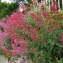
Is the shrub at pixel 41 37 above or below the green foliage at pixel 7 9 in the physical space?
above

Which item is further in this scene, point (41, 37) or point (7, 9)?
point (7, 9)

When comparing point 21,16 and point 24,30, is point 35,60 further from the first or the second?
point 21,16

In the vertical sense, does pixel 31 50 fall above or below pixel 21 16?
below

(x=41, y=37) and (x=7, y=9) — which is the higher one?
(x=41, y=37)

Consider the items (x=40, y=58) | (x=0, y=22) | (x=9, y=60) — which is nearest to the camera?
(x=40, y=58)

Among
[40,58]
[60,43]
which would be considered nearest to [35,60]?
[40,58]

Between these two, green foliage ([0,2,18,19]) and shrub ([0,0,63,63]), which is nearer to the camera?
shrub ([0,0,63,63])

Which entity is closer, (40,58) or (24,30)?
(40,58)

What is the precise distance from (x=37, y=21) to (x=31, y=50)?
0.65 meters

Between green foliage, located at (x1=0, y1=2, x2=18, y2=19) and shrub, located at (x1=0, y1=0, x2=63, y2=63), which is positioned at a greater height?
shrub, located at (x1=0, y1=0, x2=63, y2=63)

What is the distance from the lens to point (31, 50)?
6.01 meters

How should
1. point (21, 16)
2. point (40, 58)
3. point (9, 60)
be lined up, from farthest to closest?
1. point (9, 60)
2. point (21, 16)
3. point (40, 58)

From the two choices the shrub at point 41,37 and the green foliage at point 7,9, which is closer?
the shrub at point 41,37

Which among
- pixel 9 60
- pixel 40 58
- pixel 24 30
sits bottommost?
pixel 9 60
